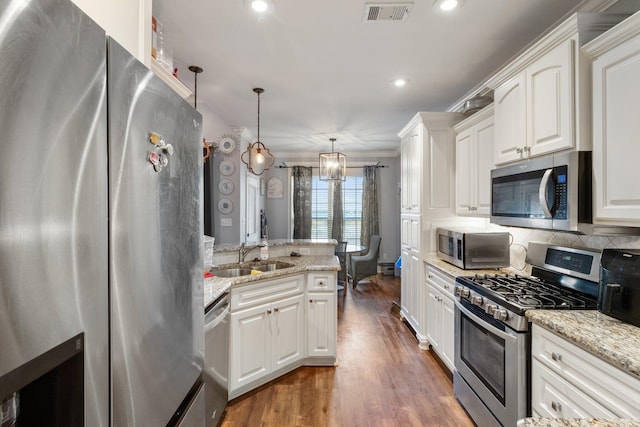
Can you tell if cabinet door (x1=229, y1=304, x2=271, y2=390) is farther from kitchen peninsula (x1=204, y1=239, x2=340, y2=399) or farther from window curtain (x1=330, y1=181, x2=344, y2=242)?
window curtain (x1=330, y1=181, x2=344, y2=242)

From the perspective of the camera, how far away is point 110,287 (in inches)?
28.2

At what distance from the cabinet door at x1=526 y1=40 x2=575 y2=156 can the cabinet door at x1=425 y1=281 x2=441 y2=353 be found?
1.54 meters

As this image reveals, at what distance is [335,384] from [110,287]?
227cm

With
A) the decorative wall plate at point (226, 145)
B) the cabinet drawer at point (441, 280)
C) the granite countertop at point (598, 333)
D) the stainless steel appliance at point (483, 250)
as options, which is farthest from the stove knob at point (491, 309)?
the decorative wall plate at point (226, 145)

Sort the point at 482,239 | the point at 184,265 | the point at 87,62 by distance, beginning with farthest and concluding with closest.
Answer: the point at 482,239, the point at 184,265, the point at 87,62

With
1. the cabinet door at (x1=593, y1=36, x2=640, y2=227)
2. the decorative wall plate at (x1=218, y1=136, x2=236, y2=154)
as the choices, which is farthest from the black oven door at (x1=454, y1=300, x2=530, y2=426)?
the decorative wall plate at (x1=218, y1=136, x2=236, y2=154)

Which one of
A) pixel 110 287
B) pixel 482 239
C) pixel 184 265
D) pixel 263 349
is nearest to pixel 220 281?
pixel 263 349

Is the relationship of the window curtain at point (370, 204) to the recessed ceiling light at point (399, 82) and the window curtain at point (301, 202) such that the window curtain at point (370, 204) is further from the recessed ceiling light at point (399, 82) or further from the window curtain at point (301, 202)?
the recessed ceiling light at point (399, 82)

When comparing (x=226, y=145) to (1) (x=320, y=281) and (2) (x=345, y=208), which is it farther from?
(2) (x=345, y=208)

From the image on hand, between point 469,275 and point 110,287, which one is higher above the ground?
point 110,287

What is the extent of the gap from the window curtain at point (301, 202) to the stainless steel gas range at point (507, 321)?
4745 mm

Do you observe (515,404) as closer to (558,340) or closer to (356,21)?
(558,340)

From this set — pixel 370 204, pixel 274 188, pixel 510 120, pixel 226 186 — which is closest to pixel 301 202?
pixel 274 188

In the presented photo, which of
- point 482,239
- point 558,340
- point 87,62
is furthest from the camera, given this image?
point 482,239
